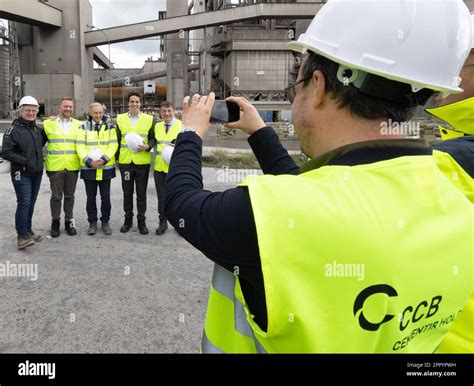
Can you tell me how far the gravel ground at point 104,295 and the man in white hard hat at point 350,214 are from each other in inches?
81.1

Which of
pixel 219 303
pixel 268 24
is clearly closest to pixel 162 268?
pixel 219 303

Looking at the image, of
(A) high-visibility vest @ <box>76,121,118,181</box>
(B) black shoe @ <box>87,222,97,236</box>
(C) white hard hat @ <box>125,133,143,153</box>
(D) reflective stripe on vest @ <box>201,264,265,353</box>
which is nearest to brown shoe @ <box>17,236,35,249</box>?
(B) black shoe @ <box>87,222,97,236</box>

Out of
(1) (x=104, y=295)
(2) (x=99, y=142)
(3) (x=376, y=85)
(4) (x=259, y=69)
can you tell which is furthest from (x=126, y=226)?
(4) (x=259, y=69)

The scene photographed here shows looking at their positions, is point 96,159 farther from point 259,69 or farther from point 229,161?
point 259,69

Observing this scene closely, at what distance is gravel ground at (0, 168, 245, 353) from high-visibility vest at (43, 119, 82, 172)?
0.93m

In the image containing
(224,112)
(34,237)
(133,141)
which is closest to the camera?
(224,112)

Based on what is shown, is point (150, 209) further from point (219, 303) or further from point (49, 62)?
point (49, 62)

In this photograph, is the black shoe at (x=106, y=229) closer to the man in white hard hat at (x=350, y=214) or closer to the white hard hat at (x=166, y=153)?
the white hard hat at (x=166, y=153)

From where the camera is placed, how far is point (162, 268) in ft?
13.9

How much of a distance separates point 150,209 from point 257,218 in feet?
20.4

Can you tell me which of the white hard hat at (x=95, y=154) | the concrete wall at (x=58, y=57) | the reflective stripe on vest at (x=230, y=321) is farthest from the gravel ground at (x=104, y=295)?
the concrete wall at (x=58, y=57)

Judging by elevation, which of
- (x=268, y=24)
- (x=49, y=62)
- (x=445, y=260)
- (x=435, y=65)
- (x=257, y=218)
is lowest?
(x=445, y=260)

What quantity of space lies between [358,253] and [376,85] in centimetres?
41

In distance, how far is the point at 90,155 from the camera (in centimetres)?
551
